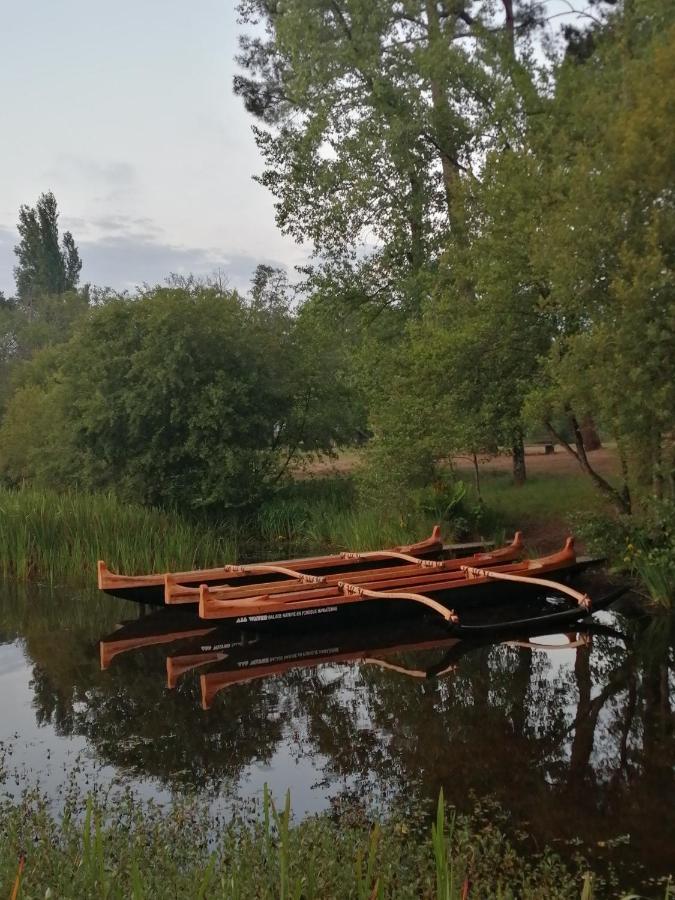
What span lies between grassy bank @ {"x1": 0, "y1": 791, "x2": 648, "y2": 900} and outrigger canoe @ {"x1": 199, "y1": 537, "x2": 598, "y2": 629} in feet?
13.6

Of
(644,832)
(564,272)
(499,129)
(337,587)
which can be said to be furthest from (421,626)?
(499,129)

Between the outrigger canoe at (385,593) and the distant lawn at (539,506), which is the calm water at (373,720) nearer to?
the outrigger canoe at (385,593)

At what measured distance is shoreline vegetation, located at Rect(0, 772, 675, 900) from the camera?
443cm

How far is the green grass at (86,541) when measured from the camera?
15.3 metres

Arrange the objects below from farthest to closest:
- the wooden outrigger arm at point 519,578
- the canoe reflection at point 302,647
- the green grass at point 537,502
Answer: the green grass at point 537,502
the wooden outrigger arm at point 519,578
the canoe reflection at point 302,647

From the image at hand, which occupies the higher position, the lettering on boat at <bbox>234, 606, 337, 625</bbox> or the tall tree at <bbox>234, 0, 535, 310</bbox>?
the tall tree at <bbox>234, 0, 535, 310</bbox>

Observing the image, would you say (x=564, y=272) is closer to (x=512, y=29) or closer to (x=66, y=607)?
(x=66, y=607)

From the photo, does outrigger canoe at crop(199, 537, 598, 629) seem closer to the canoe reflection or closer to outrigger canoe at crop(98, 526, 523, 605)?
the canoe reflection

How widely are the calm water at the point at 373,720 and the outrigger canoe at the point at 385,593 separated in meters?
0.39

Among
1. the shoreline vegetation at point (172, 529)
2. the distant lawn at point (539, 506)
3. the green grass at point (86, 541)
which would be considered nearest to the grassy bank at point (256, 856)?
the green grass at point (86, 541)

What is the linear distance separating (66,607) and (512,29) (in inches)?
657

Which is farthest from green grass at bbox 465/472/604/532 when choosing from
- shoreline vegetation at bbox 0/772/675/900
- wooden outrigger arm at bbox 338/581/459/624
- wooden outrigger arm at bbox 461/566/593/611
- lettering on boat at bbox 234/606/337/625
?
shoreline vegetation at bbox 0/772/675/900

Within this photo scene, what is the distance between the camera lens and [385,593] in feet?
35.9

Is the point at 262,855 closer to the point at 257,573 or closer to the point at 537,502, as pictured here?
the point at 257,573
